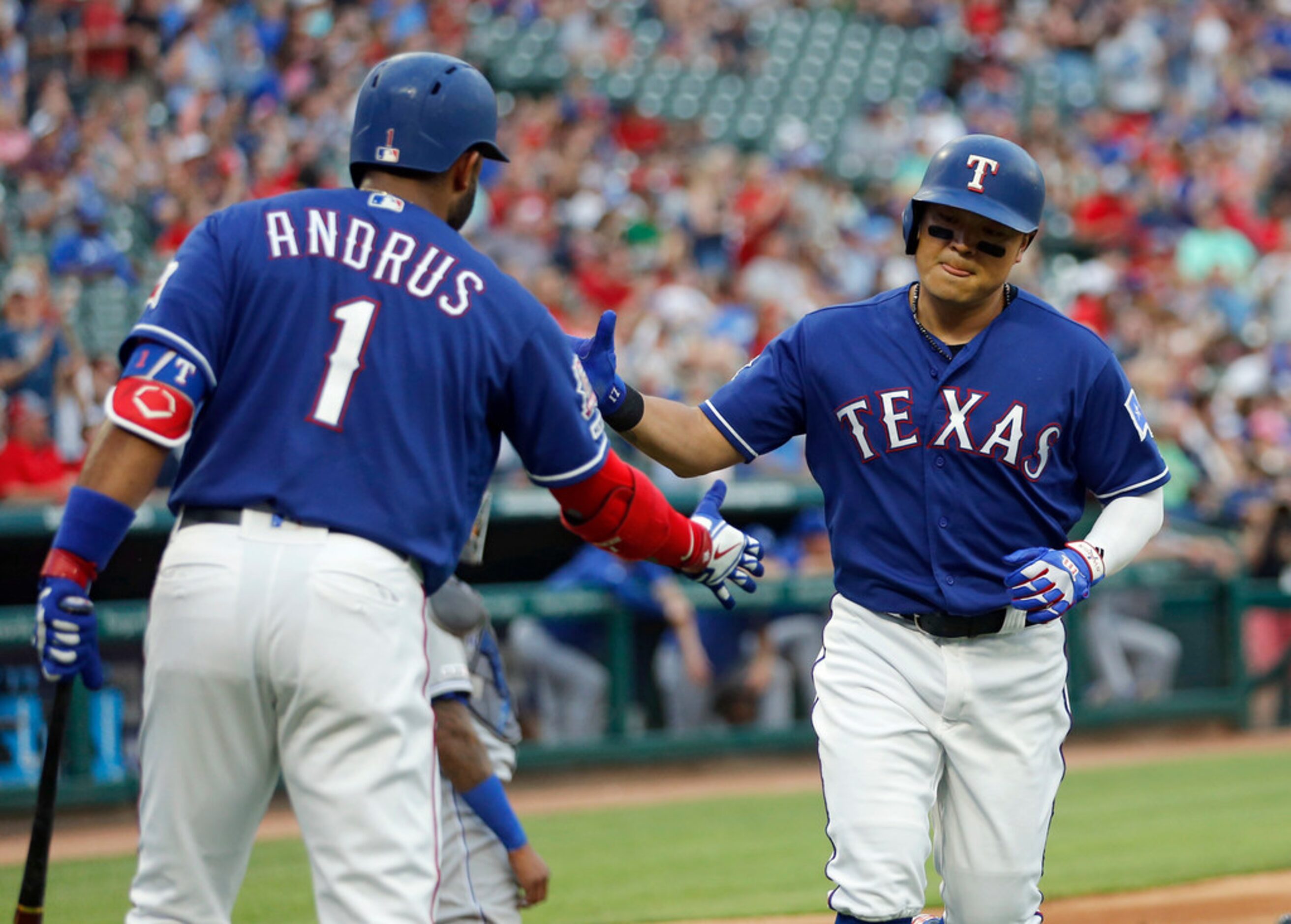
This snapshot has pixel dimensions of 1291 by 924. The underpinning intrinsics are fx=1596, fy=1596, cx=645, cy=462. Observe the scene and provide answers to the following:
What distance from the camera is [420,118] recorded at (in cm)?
297

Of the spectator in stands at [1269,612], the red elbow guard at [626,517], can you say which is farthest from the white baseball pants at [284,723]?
the spectator in stands at [1269,612]

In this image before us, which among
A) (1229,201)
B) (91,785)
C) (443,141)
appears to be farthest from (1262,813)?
(1229,201)

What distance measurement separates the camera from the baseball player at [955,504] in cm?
363

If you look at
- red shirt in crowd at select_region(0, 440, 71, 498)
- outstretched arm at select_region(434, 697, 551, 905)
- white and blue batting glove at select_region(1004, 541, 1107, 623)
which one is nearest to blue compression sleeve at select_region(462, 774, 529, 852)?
outstretched arm at select_region(434, 697, 551, 905)

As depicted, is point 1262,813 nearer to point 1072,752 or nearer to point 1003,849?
point 1072,752

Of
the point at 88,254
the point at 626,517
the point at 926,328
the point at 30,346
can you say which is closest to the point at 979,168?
the point at 926,328

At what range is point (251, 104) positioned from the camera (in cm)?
1190

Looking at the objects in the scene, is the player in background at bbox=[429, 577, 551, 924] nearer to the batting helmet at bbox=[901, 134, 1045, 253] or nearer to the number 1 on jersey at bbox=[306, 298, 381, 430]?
the number 1 on jersey at bbox=[306, 298, 381, 430]

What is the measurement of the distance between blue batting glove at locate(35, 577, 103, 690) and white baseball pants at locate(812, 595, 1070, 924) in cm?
167

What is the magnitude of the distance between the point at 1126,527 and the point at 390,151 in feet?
6.51

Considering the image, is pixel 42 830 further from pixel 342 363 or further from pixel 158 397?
pixel 342 363

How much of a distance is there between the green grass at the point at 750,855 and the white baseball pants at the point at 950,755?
7.51ft

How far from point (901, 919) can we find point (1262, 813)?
5.18 metres

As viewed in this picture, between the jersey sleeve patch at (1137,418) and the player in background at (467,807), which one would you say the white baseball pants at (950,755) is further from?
the player in background at (467,807)
